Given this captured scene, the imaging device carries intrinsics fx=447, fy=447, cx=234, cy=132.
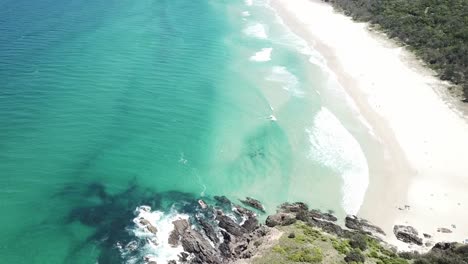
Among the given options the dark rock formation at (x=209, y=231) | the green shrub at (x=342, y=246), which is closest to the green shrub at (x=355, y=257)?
the green shrub at (x=342, y=246)

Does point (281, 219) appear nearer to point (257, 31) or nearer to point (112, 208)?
point (112, 208)

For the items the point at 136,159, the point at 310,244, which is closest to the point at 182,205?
the point at 136,159

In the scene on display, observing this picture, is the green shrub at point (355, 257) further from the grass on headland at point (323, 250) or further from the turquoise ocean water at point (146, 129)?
the turquoise ocean water at point (146, 129)

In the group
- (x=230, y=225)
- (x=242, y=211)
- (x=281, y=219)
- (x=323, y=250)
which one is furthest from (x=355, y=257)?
(x=242, y=211)

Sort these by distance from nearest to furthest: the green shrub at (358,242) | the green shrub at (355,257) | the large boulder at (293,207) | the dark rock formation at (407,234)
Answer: the green shrub at (355,257)
the green shrub at (358,242)
the dark rock formation at (407,234)
the large boulder at (293,207)

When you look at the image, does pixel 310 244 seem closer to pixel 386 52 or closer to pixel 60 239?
pixel 60 239

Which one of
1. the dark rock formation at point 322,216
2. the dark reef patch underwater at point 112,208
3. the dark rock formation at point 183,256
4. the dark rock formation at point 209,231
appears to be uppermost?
the dark rock formation at point 322,216
